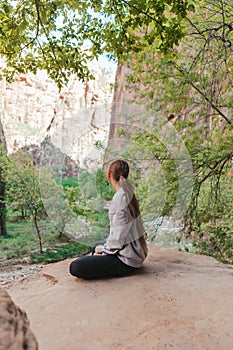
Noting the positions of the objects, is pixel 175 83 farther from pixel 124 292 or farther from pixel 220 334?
pixel 220 334

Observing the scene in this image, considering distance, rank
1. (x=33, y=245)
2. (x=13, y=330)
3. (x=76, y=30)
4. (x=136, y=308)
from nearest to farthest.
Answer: (x=13, y=330) → (x=136, y=308) → (x=76, y=30) → (x=33, y=245)

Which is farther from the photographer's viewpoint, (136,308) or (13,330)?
(136,308)

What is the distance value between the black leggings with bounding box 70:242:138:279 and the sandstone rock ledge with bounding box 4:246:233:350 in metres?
0.06

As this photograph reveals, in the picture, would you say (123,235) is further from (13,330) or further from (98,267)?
(13,330)

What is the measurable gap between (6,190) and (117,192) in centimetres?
222

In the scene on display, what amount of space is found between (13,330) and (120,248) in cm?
152

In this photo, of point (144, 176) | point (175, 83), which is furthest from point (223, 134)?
point (144, 176)

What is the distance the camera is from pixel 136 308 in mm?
1478

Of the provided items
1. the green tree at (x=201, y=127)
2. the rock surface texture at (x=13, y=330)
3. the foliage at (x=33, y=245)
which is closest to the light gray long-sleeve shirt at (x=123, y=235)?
the green tree at (x=201, y=127)

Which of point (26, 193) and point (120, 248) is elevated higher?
point (26, 193)

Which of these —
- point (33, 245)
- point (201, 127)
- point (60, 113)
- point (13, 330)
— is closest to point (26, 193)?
point (33, 245)

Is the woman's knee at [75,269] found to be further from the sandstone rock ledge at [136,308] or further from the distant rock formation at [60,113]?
the distant rock formation at [60,113]

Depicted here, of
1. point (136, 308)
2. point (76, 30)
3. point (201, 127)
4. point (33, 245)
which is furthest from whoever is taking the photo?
point (33, 245)

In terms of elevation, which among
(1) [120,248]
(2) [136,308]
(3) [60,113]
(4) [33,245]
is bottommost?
(4) [33,245]
